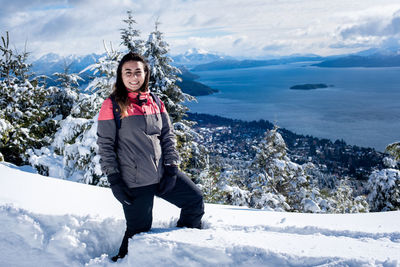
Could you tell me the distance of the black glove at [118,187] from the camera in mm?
2123

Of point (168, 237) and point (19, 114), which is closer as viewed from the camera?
point (168, 237)

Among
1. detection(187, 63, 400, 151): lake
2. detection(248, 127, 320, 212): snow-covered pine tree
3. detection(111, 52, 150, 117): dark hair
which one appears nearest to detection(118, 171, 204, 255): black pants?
detection(111, 52, 150, 117): dark hair

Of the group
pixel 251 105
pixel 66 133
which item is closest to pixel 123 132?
pixel 66 133

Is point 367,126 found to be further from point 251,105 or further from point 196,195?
point 196,195

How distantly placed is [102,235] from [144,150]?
1180mm

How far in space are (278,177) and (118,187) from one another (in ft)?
36.0

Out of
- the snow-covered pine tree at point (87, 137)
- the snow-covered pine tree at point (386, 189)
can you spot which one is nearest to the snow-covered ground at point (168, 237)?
the snow-covered pine tree at point (87, 137)

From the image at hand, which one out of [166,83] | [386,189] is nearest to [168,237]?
[166,83]

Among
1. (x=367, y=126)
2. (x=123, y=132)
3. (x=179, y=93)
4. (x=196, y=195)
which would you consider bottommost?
(x=367, y=126)

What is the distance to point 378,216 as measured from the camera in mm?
3518

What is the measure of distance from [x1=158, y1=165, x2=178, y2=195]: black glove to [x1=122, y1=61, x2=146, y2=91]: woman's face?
32.8 inches

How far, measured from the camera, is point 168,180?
2.38m

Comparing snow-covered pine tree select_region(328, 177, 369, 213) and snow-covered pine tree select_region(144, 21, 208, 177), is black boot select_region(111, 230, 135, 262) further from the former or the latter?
snow-covered pine tree select_region(328, 177, 369, 213)

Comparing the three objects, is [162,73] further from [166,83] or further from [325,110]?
[325,110]
